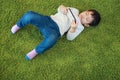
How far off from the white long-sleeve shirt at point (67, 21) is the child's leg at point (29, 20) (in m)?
0.14

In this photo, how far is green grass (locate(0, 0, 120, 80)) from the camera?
206 cm

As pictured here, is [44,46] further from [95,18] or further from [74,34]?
[95,18]

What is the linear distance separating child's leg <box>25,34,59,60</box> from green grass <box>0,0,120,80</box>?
0.15 ft

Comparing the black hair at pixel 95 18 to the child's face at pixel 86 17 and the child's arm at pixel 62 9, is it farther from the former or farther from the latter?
the child's arm at pixel 62 9

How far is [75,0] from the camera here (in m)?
2.34

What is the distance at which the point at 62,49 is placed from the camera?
86.0 inches

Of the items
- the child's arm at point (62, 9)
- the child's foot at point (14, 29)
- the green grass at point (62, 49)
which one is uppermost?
the child's foot at point (14, 29)

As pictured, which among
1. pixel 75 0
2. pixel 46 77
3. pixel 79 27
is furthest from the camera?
pixel 75 0

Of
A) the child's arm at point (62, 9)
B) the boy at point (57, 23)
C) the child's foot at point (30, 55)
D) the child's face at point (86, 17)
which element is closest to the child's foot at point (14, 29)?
the boy at point (57, 23)

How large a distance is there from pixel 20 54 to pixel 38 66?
0.16 metres

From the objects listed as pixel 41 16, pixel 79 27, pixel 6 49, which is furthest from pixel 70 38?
pixel 6 49

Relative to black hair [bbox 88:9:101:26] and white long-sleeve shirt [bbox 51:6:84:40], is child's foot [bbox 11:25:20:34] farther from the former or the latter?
black hair [bbox 88:9:101:26]

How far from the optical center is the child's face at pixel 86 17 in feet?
7.03

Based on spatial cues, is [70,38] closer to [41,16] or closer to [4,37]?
[41,16]
